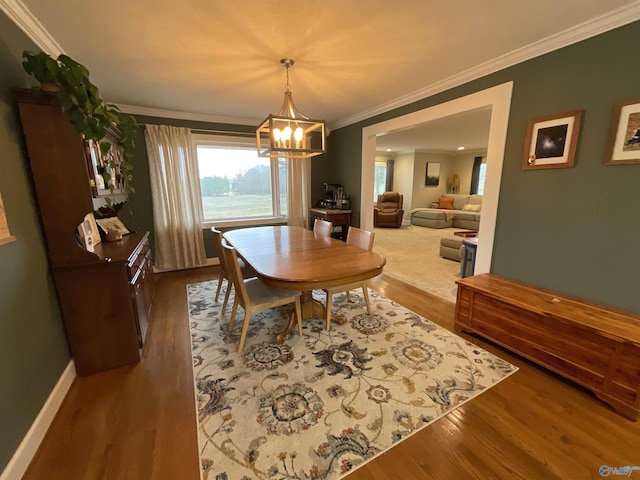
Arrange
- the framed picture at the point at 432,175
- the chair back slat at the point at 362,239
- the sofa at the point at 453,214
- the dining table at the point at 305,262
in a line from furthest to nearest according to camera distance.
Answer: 1. the framed picture at the point at 432,175
2. the sofa at the point at 453,214
3. the chair back slat at the point at 362,239
4. the dining table at the point at 305,262

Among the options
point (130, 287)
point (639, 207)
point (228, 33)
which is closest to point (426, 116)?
point (639, 207)

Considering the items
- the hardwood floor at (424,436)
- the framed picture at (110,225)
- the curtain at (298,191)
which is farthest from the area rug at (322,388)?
the curtain at (298,191)

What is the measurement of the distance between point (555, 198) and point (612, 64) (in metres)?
0.93

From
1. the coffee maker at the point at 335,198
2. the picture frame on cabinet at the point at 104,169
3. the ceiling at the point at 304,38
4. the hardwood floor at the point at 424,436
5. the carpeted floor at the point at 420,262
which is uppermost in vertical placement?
the ceiling at the point at 304,38

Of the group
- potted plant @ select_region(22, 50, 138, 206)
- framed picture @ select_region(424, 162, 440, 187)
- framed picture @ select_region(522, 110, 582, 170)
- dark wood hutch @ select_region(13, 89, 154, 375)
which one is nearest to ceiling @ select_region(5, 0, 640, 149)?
potted plant @ select_region(22, 50, 138, 206)

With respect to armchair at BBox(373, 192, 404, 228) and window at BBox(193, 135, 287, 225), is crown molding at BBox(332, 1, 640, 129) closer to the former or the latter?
window at BBox(193, 135, 287, 225)

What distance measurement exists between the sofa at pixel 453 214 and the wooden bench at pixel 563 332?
5.76m

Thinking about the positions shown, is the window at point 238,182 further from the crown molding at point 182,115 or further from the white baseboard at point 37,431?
the white baseboard at point 37,431

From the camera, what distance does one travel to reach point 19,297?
4.59 ft

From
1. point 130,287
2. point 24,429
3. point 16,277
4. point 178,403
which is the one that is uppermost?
point 16,277

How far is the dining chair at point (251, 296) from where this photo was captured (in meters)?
1.99

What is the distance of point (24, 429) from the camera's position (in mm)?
1294

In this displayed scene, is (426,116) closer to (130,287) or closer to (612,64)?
(612,64)

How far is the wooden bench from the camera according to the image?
1.50 metres
